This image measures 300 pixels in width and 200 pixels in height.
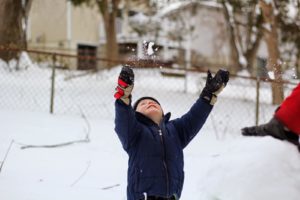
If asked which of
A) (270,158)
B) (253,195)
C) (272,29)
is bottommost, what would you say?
(253,195)

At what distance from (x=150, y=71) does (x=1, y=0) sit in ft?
13.9

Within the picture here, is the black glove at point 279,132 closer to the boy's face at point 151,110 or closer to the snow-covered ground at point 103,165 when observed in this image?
the snow-covered ground at point 103,165

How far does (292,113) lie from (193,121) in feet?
3.62

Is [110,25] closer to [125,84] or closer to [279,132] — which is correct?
[125,84]

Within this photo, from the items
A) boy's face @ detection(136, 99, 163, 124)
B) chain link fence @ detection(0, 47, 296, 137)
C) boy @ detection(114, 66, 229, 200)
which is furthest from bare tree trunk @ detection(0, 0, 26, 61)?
boy @ detection(114, 66, 229, 200)

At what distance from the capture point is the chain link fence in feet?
26.1

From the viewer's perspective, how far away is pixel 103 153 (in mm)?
5574

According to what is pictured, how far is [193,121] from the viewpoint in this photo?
3.00m

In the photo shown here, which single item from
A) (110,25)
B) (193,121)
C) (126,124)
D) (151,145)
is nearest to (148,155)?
(151,145)

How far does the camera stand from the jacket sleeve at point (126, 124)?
8.60ft

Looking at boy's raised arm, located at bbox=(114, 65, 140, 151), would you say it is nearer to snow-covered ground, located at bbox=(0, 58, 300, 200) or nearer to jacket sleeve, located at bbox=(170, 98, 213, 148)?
jacket sleeve, located at bbox=(170, 98, 213, 148)

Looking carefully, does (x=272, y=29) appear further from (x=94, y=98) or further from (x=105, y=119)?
(x=105, y=119)

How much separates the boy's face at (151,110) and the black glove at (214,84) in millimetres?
294

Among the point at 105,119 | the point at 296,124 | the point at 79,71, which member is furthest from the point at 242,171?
the point at 79,71
